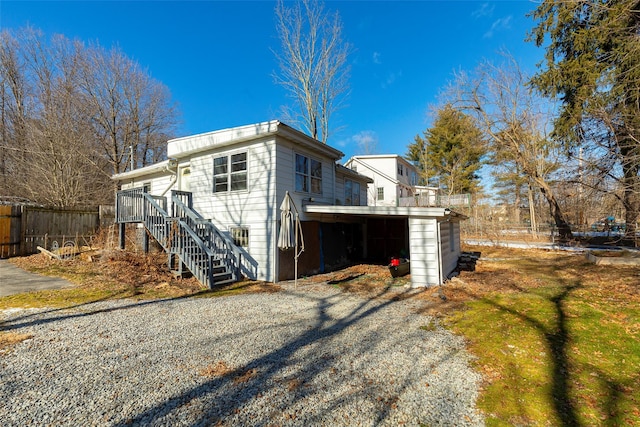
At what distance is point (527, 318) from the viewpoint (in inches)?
217

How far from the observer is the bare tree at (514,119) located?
64.4 feet

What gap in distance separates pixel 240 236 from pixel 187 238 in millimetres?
1658

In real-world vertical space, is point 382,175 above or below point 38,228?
above

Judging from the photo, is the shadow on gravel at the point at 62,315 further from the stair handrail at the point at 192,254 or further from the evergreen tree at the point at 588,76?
the evergreen tree at the point at 588,76

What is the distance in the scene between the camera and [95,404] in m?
2.82

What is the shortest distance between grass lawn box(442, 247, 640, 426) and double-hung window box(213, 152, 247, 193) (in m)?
7.20

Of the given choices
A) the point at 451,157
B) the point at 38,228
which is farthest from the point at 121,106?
the point at 451,157

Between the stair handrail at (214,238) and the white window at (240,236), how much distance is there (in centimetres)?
17

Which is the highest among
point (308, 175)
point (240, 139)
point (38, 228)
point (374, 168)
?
point (374, 168)

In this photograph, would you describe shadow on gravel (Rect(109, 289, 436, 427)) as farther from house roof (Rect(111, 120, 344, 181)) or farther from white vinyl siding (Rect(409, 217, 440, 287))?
house roof (Rect(111, 120, 344, 181))

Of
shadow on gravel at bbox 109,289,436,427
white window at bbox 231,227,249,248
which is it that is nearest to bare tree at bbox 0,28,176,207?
white window at bbox 231,227,249,248

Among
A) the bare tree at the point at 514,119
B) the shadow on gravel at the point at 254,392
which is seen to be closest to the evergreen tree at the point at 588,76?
the bare tree at the point at 514,119

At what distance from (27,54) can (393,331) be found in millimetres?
28032

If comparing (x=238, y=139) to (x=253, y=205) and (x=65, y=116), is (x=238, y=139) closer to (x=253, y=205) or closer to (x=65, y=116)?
(x=253, y=205)
